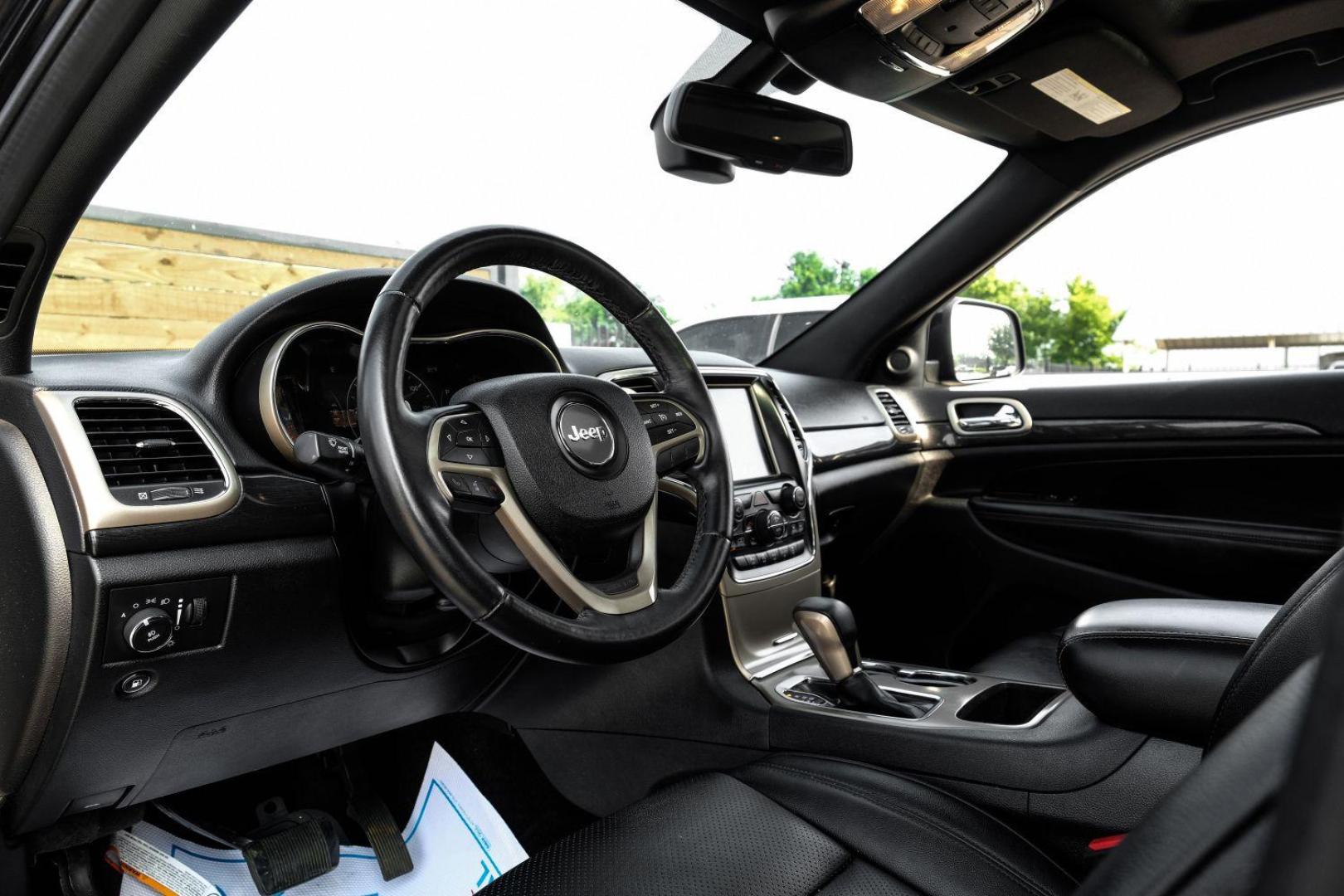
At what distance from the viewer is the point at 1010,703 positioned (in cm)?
156

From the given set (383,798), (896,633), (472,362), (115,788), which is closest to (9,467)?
(115,788)

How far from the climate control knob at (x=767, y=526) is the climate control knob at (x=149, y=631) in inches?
37.6

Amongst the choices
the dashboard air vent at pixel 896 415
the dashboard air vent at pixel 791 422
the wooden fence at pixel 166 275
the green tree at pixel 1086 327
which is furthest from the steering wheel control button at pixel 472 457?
the green tree at pixel 1086 327

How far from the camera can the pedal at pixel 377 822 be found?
154 centimetres

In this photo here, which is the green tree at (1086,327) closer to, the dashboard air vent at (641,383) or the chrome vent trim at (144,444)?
the dashboard air vent at (641,383)

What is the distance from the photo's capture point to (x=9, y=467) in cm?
106

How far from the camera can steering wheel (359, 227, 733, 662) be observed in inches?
38.8

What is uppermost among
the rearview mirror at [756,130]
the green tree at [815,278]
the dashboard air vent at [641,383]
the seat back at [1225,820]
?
the rearview mirror at [756,130]

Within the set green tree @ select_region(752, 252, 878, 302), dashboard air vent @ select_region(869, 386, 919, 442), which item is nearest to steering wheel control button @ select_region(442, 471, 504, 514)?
dashboard air vent @ select_region(869, 386, 919, 442)

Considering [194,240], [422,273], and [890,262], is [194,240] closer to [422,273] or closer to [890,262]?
[422,273]

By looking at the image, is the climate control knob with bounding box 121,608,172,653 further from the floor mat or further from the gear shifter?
the gear shifter

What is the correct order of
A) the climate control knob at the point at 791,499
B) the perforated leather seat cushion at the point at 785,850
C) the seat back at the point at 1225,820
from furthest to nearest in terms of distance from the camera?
the climate control knob at the point at 791,499
the perforated leather seat cushion at the point at 785,850
the seat back at the point at 1225,820

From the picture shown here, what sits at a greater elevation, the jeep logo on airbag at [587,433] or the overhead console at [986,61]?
the overhead console at [986,61]

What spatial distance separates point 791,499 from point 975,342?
1.04 meters
